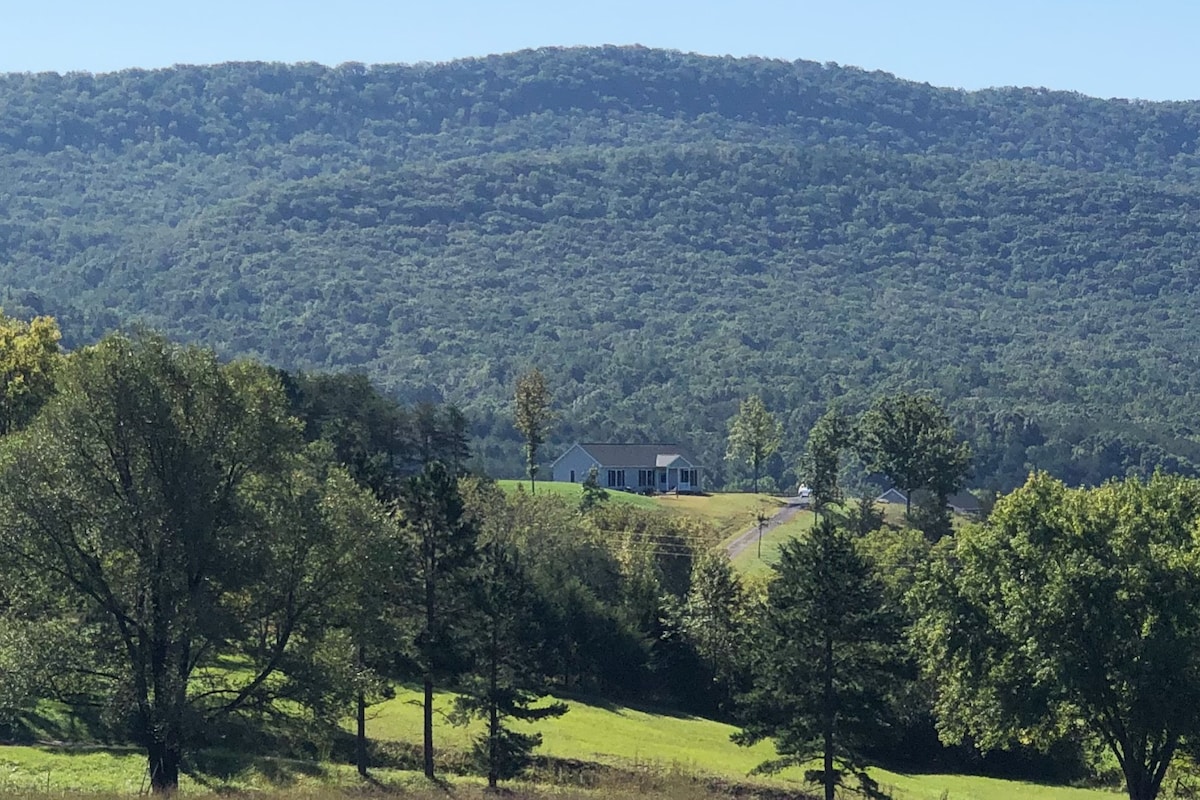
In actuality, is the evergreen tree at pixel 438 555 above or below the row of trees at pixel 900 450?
above

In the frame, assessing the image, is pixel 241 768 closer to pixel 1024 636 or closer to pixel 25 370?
pixel 1024 636

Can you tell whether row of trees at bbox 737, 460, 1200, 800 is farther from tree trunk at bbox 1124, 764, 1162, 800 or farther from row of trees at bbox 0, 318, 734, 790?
row of trees at bbox 0, 318, 734, 790

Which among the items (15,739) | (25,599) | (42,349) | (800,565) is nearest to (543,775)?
(800,565)

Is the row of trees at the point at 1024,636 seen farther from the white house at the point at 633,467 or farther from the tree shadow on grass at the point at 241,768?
the white house at the point at 633,467

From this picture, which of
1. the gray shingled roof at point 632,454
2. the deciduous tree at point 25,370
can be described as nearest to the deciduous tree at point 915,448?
the gray shingled roof at point 632,454

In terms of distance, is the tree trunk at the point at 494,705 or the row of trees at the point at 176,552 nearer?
the row of trees at the point at 176,552

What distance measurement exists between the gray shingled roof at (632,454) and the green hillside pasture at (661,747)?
213ft

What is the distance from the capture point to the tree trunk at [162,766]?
33.2 meters

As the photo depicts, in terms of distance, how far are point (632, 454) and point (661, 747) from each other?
79.2m

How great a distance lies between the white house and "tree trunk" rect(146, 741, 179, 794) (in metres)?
93.3

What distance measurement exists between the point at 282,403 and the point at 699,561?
43.2 metres

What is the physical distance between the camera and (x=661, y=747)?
176 feet

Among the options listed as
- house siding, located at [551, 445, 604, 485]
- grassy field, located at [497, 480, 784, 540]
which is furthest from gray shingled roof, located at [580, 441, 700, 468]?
grassy field, located at [497, 480, 784, 540]

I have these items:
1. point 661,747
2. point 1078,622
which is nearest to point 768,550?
point 661,747
